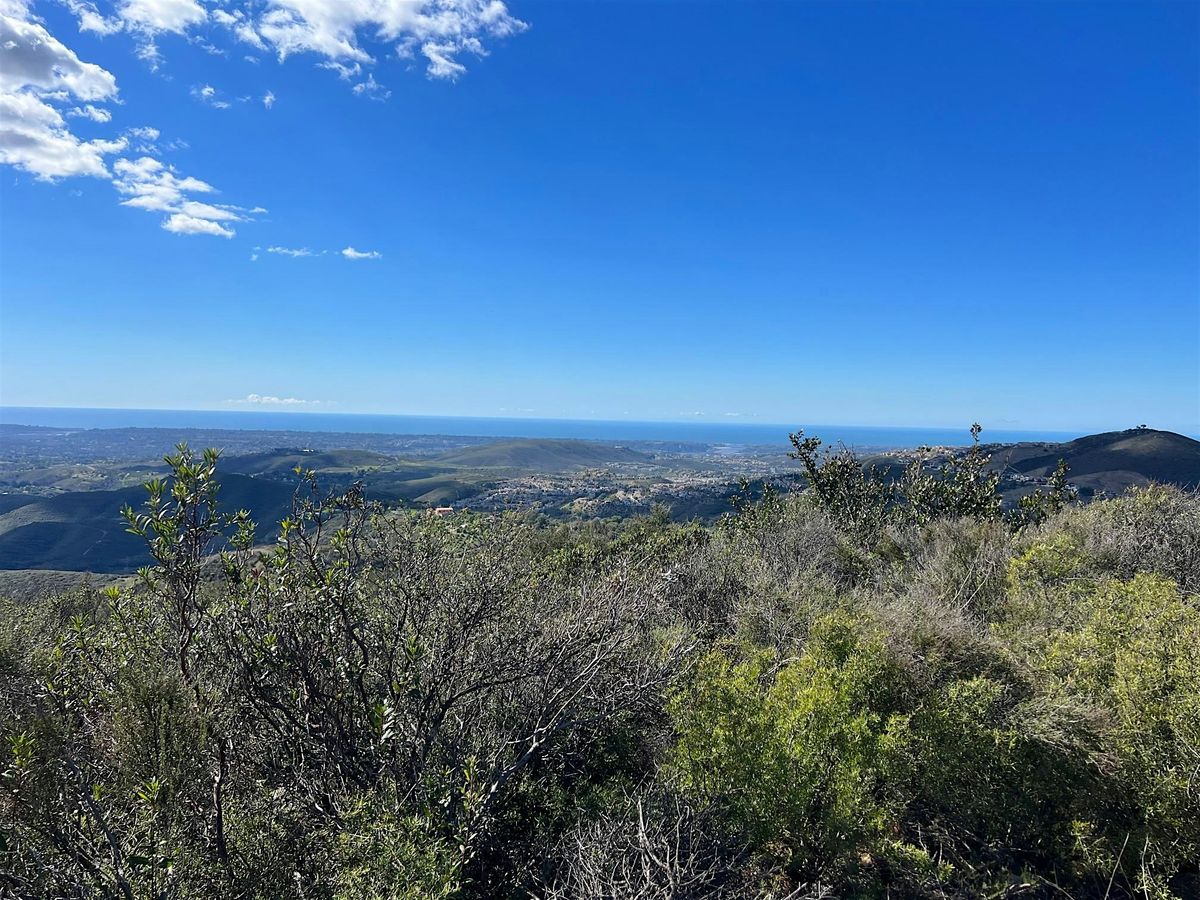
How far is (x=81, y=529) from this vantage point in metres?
98.6

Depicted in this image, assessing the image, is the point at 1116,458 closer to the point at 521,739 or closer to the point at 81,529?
the point at 521,739

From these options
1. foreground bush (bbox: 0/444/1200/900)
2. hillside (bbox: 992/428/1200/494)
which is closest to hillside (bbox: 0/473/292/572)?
foreground bush (bbox: 0/444/1200/900)

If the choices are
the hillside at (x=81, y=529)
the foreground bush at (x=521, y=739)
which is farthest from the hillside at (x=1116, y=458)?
the hillside at (x=81, y=529)

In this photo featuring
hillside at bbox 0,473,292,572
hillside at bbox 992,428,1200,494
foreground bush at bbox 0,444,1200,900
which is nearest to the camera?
foreground bush at bbox 0,444,1200,900

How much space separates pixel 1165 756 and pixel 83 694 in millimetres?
11321

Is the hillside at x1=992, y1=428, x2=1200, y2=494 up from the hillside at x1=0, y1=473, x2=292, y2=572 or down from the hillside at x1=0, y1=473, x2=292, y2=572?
up

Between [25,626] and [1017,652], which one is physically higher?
[1017,652]

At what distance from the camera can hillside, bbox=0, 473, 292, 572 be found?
280ft

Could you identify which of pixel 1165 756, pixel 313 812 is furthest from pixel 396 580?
pixel 1165 756

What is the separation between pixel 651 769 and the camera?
25.0ft

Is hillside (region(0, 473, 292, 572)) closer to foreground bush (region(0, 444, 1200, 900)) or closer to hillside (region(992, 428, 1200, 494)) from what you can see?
foreground bush (region(0, 444, 1200, 900))

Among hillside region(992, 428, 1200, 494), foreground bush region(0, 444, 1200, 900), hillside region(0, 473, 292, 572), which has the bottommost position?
hillside region(0, 473, 292, 572)

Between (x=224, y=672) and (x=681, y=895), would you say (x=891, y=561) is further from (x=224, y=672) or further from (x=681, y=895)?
(x=224, y=672)

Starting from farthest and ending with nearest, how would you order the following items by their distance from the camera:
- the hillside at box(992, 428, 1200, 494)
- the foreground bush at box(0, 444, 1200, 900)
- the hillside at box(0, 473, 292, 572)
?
the hillside at box(0, 473, 292, 572)
the hillside at box(992, 428, 1200, 494)
the foreground bush at box(0, 444, 1200, 900)
